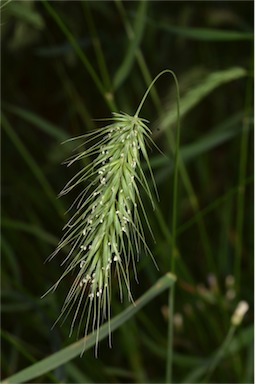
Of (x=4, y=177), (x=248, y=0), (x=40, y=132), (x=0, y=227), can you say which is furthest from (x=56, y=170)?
(x=248, y=0)

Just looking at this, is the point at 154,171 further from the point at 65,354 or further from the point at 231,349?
the point at 65,354

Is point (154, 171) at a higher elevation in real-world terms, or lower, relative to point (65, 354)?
higher

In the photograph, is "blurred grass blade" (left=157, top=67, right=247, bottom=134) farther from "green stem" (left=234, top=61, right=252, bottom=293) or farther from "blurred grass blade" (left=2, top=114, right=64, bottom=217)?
"blurred grass blade" (left=2, top=114, right=64, bottom=217)

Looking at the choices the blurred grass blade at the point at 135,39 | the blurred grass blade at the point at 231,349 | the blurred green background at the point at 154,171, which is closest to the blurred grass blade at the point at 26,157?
the blurred green background at the point at 154,171

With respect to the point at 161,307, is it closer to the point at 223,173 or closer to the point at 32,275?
the point at 32,275

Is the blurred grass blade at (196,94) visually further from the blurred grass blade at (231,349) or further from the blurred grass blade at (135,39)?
the blurred grass blade at (231,349)

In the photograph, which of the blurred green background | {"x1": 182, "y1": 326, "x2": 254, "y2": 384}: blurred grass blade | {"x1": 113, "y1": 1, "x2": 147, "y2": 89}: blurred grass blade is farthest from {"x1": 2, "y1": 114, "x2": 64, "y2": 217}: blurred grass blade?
{"x1": 182, "y1": 326, "x2": 254, "y2": 384}: blurred grass blade

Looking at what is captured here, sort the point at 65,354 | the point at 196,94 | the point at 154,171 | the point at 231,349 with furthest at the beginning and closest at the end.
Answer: the point at 154,171, the point at 231,349, the point at 196,94, the point at 65,354

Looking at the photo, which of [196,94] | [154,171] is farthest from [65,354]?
[154,171]

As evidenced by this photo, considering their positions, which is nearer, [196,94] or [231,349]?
[196,94]
